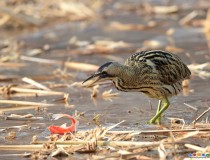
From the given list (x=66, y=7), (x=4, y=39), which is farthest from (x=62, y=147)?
(x=66, y=7)

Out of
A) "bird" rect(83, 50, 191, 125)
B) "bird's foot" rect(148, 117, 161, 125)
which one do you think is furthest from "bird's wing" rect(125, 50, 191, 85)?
"bird's foot" rect(148, 117, 161, 125)

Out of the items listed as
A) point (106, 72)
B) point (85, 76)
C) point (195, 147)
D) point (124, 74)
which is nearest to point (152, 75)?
point (124, 74)

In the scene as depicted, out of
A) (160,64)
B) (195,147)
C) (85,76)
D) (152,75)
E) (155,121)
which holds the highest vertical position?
(85,76)

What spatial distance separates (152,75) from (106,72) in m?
0.77

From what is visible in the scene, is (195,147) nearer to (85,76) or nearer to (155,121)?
(155,121)

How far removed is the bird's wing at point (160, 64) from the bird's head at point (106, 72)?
449mm

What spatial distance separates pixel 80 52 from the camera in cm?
1205

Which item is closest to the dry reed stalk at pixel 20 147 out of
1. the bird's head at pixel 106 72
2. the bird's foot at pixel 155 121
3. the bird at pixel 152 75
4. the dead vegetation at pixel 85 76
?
the dead vegetation at pixel 85 76

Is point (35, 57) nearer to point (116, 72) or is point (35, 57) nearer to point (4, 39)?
point (4, 39)

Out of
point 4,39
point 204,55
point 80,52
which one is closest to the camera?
point 204,55

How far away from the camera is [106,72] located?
6574 mm

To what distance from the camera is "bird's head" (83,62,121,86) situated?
6.51 m

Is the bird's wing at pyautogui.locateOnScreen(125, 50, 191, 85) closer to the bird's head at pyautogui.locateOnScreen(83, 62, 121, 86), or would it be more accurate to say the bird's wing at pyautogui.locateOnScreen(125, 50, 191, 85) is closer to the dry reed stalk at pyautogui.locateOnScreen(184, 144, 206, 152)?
the bird's head at pyautogui.locateOnScreen(83, 62, 121, 86)

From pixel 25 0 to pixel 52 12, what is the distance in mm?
877
